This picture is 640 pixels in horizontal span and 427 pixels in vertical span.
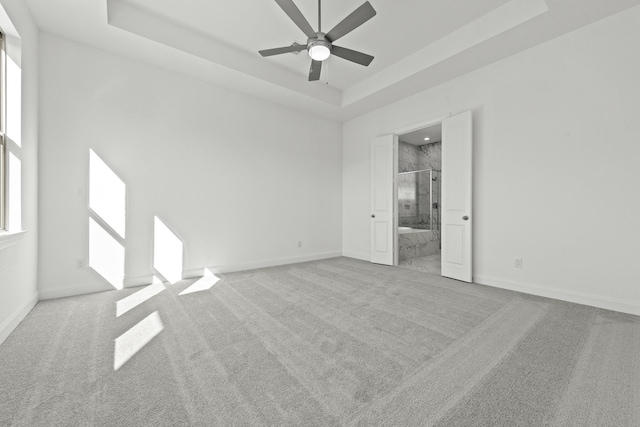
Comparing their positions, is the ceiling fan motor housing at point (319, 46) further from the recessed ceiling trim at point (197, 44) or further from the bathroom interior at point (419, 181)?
the bathroom interior at point (419, 181)

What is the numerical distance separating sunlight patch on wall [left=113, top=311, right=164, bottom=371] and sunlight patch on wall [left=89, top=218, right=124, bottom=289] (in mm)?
1228

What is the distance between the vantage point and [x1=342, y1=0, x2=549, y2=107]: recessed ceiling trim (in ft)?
8.84

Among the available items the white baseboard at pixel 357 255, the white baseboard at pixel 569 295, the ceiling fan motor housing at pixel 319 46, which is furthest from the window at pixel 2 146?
the white baseboard at pixel 569 295

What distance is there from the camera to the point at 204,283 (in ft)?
11.5

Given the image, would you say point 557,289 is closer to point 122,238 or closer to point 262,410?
point 262,410

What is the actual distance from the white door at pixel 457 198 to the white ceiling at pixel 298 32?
2.74 ft

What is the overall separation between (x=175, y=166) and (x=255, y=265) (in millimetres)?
1941

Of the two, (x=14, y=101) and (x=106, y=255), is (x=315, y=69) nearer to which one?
(x=14, y=101)

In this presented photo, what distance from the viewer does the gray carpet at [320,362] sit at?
4.16ft

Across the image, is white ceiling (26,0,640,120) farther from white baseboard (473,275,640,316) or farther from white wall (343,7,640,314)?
white baseboard (473,275,640,316)

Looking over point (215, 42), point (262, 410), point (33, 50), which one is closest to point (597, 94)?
point (262, 410)

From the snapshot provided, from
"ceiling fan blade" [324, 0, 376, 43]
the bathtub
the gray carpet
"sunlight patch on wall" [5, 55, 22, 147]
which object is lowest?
the gray carpet

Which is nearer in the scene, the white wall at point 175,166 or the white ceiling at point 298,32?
the white ceiling at point 298,32

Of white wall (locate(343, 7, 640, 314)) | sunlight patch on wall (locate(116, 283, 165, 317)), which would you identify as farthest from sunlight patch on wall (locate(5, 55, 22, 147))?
white wall (locate(343, 7, 640, 314))
